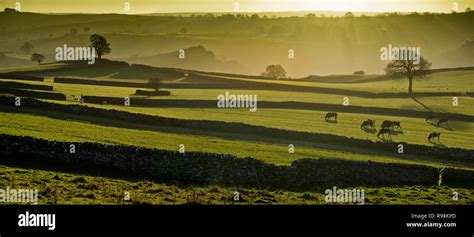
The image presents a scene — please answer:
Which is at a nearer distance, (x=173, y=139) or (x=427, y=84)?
(x=173, y=139)

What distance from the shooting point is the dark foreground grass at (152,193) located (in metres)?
28.0

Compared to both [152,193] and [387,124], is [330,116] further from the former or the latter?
[152,193]

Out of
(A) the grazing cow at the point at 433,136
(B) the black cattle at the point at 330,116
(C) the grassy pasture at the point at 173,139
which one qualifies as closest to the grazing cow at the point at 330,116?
(B) the black cattle at the point at 330,116

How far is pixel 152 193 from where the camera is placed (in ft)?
98.8

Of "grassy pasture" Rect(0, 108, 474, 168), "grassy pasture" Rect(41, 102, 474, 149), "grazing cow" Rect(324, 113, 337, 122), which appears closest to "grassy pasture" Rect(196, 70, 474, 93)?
"grassy pasture" Rect(41, 102, 474, 149)

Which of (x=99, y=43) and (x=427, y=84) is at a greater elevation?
(x=99, y=43)

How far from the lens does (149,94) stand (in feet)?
250

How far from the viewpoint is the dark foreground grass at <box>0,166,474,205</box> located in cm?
2798

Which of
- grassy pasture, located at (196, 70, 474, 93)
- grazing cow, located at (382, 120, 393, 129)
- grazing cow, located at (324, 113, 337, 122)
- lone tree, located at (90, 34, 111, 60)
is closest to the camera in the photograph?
grazing cow, located at (382, 120, 393, 129)

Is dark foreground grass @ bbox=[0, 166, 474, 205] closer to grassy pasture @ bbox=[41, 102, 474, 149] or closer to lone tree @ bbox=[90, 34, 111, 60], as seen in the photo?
grassy pasture @ bbox=[41, 102, 474, 149]
